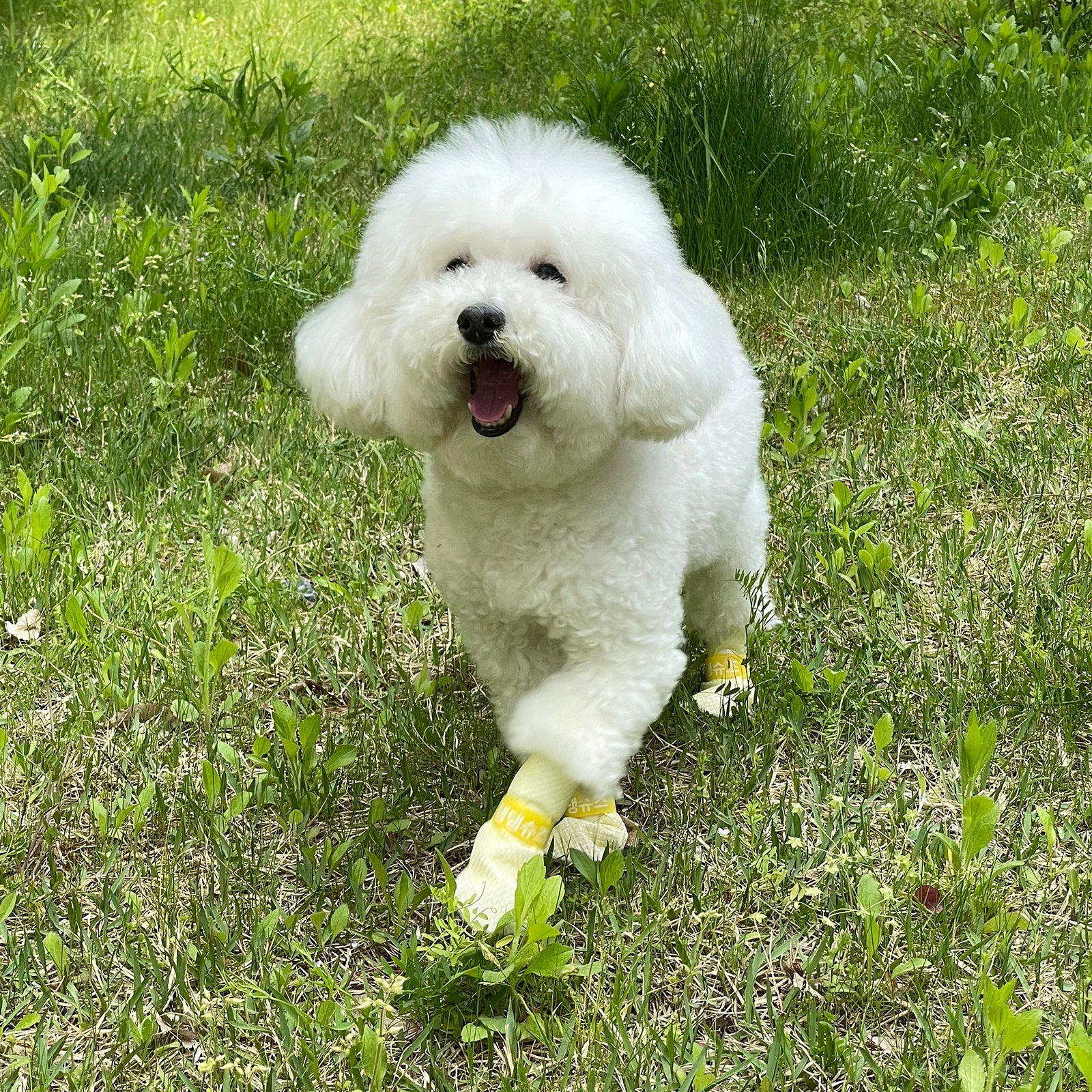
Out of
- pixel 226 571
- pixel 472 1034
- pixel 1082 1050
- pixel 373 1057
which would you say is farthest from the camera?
pixel 226 571

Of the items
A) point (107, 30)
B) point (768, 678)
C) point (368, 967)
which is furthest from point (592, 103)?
point (107, 30)

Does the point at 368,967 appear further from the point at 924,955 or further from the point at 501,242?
the point at 501,242

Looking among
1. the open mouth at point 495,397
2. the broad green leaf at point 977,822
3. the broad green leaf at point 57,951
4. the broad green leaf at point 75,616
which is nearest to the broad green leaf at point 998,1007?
the broad green leaf at point 977,822

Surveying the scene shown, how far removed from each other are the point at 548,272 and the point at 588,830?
992 mm

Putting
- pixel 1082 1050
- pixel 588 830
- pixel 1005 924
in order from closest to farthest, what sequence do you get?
pixel 1082 1050 < pixel 1005 924 < pixel 588 830

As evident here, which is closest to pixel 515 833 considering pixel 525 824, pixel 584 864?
pixel 525 824

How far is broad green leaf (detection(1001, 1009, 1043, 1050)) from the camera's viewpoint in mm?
1708

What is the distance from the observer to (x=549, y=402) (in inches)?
79.7

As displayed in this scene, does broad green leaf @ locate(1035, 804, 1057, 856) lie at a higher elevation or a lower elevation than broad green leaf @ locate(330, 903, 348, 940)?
higher

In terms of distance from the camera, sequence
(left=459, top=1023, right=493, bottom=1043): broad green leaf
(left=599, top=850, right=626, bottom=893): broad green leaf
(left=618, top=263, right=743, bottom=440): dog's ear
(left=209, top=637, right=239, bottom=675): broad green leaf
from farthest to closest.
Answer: (left=209, top=637, right=239, bottom=675): broad green leaf → (left=599, top=850, right=626, bottom=893): broad green leaf → (left=618, top=263, right=743, bottom=440): dog's ear → (left=459, top=1023, right=493, bottom=1043): broad green leaf

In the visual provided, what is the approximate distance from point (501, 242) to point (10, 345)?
6.75 ft

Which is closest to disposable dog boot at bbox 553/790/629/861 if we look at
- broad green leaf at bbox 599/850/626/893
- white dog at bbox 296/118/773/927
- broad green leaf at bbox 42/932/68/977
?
white dog at bbox 296/118/773/927

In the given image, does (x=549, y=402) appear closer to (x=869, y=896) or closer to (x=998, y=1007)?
(x=869, y=896)

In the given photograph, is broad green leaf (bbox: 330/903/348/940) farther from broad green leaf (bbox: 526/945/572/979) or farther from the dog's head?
the dog's head
